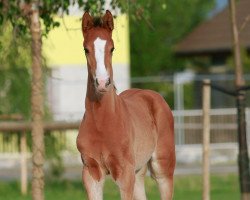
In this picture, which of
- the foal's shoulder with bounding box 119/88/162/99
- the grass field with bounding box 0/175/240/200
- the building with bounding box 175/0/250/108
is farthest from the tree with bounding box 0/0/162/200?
the building with bounding box 175/0/250/108

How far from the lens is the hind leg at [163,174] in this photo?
11.0 meters

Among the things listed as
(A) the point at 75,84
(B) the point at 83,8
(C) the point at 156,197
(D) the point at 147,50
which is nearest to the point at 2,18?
(B) the point at 83,8

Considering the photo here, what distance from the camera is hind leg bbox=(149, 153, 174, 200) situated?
11.0 metres

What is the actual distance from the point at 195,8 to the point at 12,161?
25887 mm

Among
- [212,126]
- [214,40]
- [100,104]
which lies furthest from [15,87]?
[214,40]

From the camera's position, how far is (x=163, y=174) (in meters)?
11.2

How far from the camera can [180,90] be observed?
112 ft

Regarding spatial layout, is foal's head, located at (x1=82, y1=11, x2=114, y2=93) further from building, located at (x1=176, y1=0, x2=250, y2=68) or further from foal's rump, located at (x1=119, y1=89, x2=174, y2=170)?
building, located at (x1=176, y1=0, x2=250, y2=68)

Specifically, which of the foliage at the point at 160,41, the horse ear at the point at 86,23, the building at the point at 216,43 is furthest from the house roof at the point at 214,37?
the horse ear at the point at 86,23

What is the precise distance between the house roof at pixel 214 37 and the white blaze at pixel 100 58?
2782 cm

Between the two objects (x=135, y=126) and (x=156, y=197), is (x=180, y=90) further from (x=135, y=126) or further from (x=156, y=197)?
(x=135, y=126)

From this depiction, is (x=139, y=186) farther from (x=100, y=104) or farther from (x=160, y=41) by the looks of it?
(x=160, y=41)

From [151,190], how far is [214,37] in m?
20.4

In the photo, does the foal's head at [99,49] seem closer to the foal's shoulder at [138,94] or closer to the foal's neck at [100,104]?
the foal's neck at [100,104]
